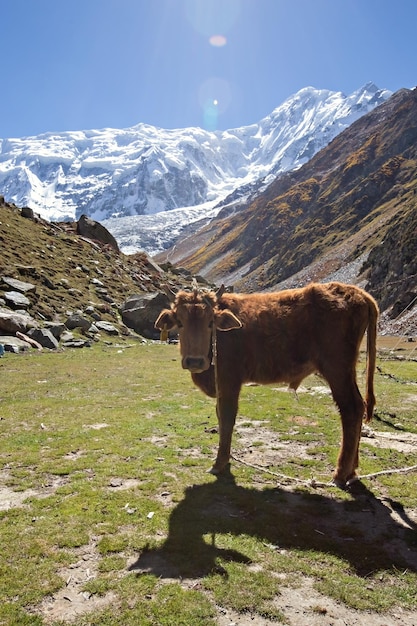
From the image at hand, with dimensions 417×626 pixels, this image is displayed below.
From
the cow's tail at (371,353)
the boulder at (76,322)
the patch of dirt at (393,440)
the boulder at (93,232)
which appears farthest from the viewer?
the boulder at (93,232)

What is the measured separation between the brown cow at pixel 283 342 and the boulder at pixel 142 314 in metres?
28.7

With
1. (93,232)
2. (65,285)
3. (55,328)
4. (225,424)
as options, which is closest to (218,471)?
(225,424)

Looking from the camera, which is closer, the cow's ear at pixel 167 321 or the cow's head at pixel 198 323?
the cow's head at pixel 198 323

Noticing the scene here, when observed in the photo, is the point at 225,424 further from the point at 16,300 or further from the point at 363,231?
the point at 363,231

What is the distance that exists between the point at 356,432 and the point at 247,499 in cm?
260

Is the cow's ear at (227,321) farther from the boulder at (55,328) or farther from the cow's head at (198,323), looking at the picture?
the boulder at (55,328)

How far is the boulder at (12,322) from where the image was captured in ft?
91.9

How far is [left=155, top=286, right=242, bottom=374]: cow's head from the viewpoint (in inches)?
345

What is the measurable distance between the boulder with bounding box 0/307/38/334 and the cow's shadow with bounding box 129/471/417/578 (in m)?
23.5

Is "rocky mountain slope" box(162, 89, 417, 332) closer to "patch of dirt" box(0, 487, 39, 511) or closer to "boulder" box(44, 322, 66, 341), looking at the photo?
"boulder" box(44, 322, 66, 341)

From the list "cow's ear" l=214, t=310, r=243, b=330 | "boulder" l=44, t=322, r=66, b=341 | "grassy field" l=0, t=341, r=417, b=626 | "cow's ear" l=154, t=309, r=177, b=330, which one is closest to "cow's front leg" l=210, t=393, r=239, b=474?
"grassy field" l=0, t=341, r=417, b=626

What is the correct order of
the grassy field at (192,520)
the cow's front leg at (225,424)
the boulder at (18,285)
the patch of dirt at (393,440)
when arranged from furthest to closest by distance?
the boulder at (18,285), the patch of dirt at (393,440), the cow's front leg at (225,424), the grassy field at (192,520)

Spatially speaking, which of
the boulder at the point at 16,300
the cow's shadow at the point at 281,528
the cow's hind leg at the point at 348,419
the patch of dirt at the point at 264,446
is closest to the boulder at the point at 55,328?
the boulder at the point at 16,300

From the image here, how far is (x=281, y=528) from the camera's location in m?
7.16
